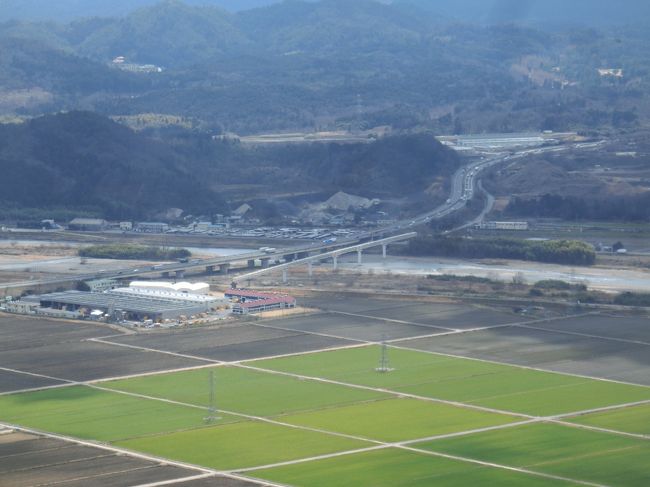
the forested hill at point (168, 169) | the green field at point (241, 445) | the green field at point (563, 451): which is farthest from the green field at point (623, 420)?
the forested hill at point (168, 169)

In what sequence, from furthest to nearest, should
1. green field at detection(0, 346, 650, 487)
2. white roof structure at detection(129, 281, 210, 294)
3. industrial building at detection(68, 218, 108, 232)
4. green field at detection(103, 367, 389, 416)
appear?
industrial building at detection(68, 218, 108, 232) < white roof structure at detection(129, 281, 210, 294) < green field at detection(103, 367, 389, 416) < green field at detection(0, 346, 650, 487)

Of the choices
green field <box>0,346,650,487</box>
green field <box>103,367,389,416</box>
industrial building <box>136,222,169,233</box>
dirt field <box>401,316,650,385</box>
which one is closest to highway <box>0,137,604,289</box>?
industrial building <box>136,222,169,233</box>

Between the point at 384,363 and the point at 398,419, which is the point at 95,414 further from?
the point at 384,363

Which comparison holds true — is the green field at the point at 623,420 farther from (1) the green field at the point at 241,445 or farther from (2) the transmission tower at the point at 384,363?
(2) the transmission tower at the point at 384,363

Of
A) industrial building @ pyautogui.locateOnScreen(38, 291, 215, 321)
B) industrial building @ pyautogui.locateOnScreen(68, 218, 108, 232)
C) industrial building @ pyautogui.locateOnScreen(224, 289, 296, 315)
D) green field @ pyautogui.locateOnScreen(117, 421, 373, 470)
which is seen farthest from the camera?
industrial building @ pyautogui.locateOnScreen(68, 218, 108, 232)

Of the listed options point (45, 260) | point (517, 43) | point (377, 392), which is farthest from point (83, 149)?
point (517, 43)

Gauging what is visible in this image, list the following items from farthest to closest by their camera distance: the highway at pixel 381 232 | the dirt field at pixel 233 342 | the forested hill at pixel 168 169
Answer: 1. the forested hill at pixel 168 169
2. the highway at pixel 381 232
3. the dirt field at pixel 233 342

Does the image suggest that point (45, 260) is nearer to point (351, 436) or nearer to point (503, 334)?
point (503, 334)

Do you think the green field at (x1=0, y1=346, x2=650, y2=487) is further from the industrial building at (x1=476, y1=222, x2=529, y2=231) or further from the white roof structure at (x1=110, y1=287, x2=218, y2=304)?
the industrial building at (x1=476, y1=222, x2=529, y2=231)
